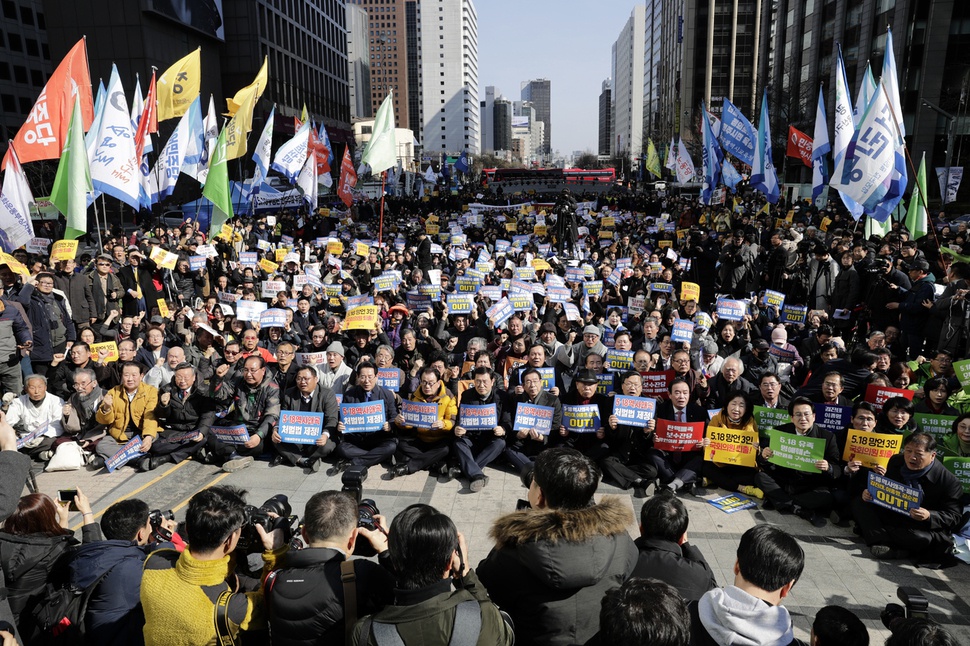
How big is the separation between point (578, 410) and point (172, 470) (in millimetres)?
5026

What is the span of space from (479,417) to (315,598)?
4.75 meters

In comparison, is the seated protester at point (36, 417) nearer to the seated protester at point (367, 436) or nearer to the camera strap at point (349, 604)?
the seated protester at point (367, 436)

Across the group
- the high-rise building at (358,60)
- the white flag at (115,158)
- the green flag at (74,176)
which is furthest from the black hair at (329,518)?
the high-rise building at (358,60)

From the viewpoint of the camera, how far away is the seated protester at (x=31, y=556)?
145 inches

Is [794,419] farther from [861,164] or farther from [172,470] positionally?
[172,470]

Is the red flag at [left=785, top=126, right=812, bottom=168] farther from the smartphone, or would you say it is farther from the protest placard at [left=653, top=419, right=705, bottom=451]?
the smartphone

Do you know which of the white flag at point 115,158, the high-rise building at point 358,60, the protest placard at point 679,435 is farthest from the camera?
the high-rise building at point 358,60

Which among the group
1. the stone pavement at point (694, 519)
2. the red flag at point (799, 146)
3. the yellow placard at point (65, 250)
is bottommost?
the stone pavement at point (694, 519)

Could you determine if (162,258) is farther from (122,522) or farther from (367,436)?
(122,522)

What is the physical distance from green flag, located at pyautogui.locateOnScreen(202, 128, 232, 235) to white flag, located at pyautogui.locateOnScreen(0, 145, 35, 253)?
11.8 ft

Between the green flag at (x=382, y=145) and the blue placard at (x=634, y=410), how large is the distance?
12.1 metres

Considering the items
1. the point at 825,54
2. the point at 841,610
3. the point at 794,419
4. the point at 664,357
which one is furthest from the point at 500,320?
the point at 825,54

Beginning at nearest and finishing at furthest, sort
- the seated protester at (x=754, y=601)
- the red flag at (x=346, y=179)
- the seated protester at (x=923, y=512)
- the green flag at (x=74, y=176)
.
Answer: the seated protester at (x=754, y=601) → the seated protester at (x=923, y=512) → the green flag at (x=74, y=176) → the red flag at (x=346, y=179)

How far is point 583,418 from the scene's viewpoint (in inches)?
301
